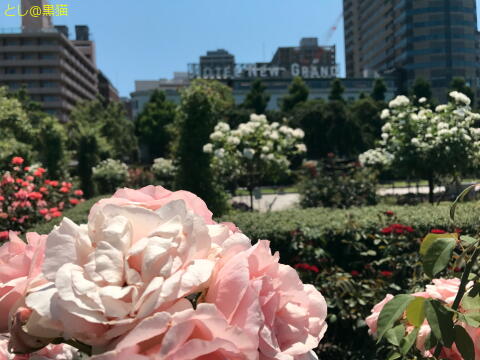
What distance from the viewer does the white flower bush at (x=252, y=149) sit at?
13.0 meters

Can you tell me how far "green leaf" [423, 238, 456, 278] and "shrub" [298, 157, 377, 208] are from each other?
1153 cm

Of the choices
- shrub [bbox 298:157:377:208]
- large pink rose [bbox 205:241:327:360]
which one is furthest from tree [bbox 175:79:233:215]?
large pink rose [bbox 205:241:327:360]

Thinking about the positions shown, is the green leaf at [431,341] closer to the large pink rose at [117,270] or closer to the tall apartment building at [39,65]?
the large pink rose at [117,270]

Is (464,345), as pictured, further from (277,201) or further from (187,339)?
(277,201)

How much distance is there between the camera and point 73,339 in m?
0.60

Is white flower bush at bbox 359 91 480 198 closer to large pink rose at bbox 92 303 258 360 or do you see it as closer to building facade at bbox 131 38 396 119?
large pink rose at bbox 92 303 258 360

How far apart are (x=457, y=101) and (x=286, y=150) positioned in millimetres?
4669

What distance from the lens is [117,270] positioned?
0.58 m

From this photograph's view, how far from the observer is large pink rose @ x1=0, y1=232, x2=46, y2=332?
25.7 inches

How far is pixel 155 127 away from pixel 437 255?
60.9 m

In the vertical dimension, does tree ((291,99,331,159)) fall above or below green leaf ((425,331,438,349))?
above

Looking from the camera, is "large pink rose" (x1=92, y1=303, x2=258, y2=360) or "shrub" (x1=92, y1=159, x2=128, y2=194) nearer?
"large pink rose" (x1=92, y1=303, x2=258, y2=360)

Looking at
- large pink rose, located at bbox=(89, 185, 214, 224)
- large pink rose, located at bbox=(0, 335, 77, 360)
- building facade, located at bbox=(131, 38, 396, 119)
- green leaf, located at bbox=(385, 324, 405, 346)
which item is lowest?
green leaf, located at bbox=(385, 324, 405, 346)

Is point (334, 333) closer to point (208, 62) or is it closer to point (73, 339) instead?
point (73, 339)
